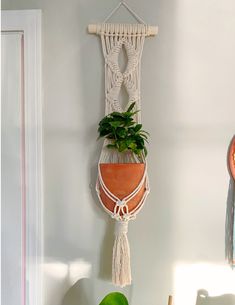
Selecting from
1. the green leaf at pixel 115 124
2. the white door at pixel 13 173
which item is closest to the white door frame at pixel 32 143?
the white door at pixel 13 173

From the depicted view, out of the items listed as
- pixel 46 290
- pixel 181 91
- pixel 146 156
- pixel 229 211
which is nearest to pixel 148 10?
pixel 181 91

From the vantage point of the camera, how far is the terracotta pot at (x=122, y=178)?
4.26 ft

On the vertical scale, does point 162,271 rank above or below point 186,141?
below

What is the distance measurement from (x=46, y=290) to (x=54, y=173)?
456 mm

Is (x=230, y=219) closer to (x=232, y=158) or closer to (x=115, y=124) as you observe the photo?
(x=232, y=158)

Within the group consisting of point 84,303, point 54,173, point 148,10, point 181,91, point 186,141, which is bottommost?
point 84,303

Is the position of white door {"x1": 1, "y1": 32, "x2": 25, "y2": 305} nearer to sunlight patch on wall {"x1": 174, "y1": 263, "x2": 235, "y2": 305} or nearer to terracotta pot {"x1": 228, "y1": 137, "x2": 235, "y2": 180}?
sunlight patch on wall {"x1": 174, "y1": 263, "x2": 235, "y2": 305}

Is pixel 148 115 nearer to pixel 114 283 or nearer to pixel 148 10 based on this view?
pixel 148 10

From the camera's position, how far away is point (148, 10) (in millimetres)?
1374

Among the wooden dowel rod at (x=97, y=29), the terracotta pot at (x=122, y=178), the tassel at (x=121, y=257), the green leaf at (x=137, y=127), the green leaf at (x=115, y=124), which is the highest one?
the wooden dowel rod at (x=97, y=29)

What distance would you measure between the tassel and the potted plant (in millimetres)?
81

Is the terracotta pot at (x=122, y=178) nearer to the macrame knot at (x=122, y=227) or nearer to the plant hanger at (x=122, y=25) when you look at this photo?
the macrame knot at (x=122, y=227)

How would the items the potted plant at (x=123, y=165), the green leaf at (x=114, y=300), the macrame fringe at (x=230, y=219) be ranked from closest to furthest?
the green leaf at (x=114, y=300)
the potted plant at (x=123, y=165)
the macrame fringe at (x=230, y=219)

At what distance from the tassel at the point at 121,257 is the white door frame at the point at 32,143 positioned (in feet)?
0.98
